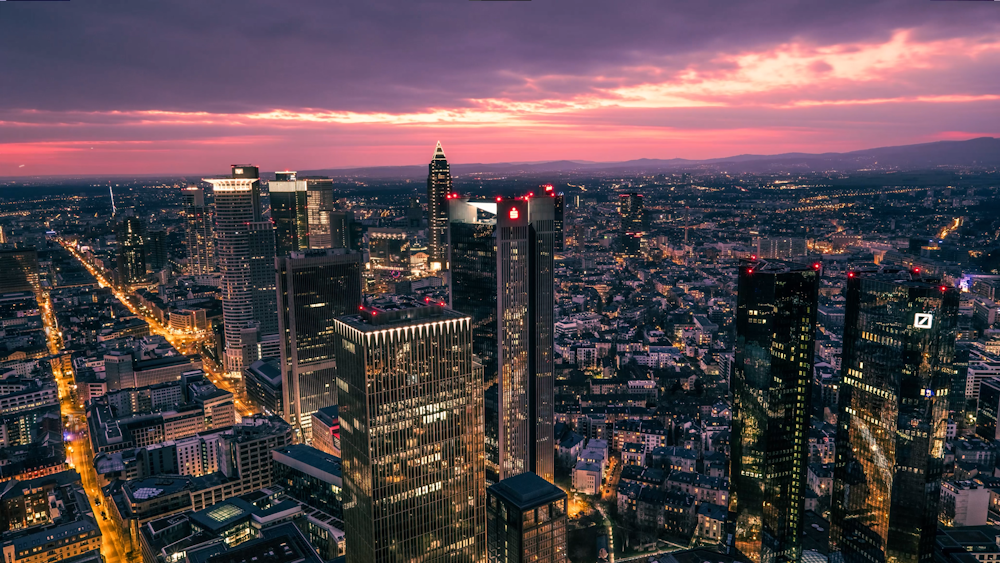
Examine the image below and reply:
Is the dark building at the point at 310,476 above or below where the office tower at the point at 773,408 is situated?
below

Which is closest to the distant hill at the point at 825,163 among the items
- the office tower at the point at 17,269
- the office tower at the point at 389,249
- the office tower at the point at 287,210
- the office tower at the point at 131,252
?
the office tower at the point at 287,210

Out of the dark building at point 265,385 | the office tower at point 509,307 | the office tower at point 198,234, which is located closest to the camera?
the office tower at point 509,307

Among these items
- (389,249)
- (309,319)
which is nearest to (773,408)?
(309,319)

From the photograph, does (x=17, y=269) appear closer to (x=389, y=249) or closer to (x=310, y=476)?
(x=389, y=249)

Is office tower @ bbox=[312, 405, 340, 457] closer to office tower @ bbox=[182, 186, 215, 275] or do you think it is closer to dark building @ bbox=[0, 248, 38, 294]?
dark building @ bbox=[0, 248, 38, 294]

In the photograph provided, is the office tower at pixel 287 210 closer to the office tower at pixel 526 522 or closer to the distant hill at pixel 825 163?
the distant hill at pixel 825 163

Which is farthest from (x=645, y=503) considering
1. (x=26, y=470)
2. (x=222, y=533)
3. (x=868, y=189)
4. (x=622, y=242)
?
(x=622, y=242)

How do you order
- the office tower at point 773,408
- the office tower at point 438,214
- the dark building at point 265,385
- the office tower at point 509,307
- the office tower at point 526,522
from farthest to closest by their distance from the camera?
the office tower at point 438,214, the dark building at point 265,385, the office tower at point 509,307, the office tower at point 773,408, the office tower at point 526,522

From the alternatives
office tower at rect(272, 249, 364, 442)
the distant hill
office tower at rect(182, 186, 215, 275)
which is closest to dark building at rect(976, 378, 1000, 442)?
the distant hill
